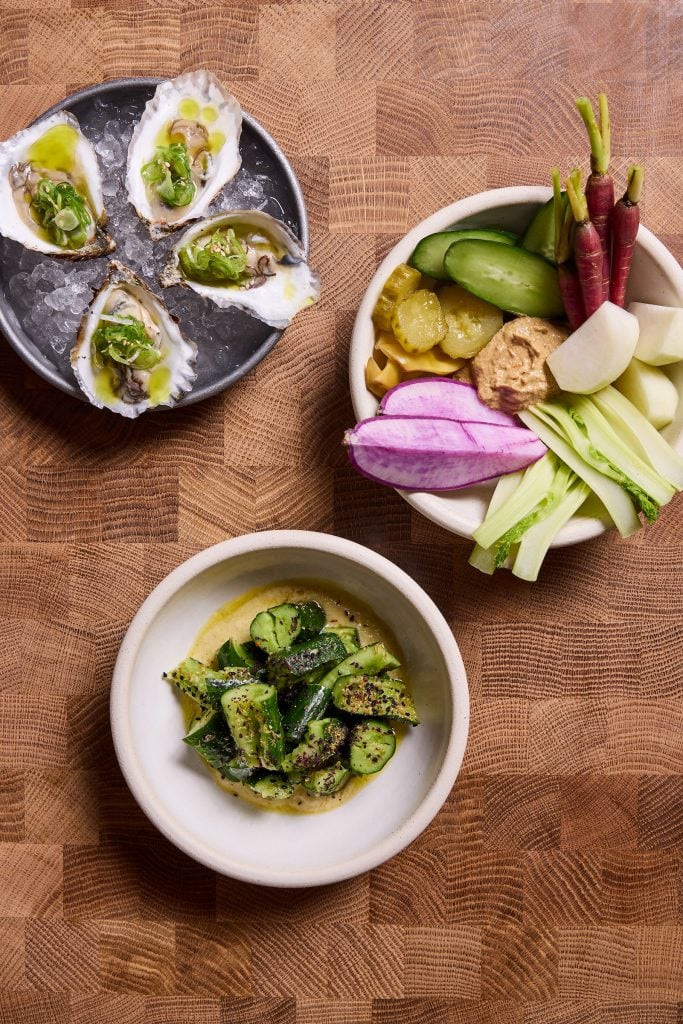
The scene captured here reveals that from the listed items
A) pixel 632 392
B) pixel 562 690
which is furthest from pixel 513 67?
pixel 562 690

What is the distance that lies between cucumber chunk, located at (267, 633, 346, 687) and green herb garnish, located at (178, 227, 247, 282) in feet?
1.82

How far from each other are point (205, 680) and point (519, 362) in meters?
0.64

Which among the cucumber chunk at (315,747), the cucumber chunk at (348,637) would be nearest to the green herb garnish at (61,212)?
the cucumber chunk at (348,637)

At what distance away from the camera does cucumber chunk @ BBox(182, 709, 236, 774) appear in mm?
1310

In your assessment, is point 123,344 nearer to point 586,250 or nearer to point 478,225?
point 478,225

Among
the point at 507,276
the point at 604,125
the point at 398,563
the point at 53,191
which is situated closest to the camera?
the point at 604,125

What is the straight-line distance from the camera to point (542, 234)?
1.26m

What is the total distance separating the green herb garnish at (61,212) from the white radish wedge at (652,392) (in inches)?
32.5

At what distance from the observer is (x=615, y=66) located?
57.7 inches

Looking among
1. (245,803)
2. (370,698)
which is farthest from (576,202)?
(245,803)

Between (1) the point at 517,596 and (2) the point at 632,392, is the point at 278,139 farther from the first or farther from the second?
(1) the point at 517,596

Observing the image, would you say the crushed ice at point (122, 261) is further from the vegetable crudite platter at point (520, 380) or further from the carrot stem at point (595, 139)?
the carrot stem at point (595, 139)

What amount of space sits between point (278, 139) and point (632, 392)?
2.28ft

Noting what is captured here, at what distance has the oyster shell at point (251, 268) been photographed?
1.35 metres
